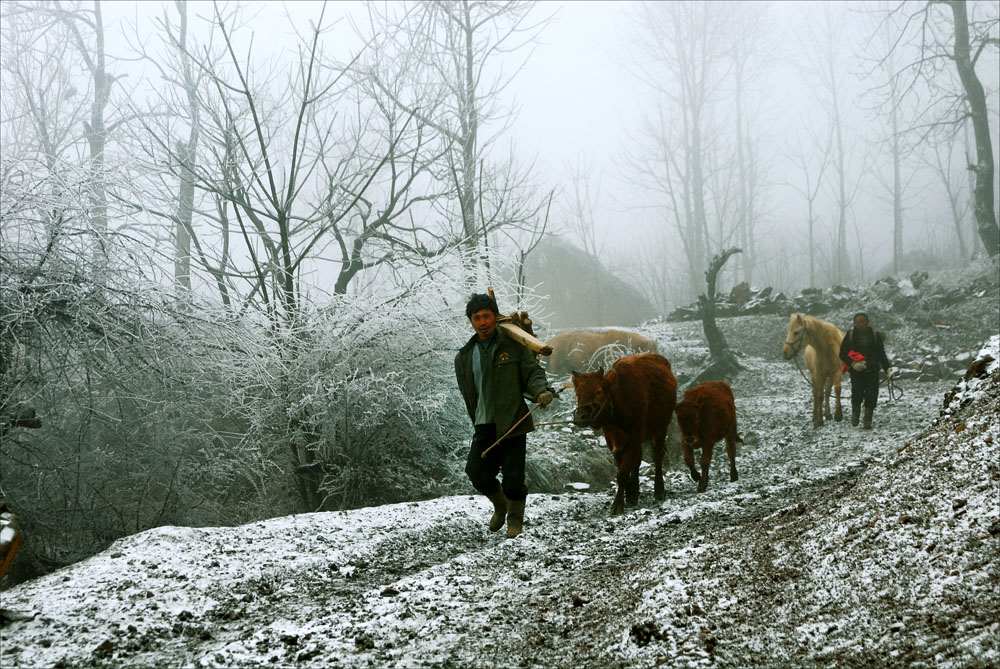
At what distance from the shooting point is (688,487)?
8.52m

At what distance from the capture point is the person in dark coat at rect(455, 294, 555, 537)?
5.08 meters

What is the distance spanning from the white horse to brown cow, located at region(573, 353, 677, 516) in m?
5.22

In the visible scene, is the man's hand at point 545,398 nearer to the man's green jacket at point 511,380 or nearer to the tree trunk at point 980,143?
the man's green jacket at point 511,380

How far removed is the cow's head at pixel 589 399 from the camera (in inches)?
244

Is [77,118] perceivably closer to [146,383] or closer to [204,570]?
[146,383]

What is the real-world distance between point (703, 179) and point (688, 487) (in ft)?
81.3

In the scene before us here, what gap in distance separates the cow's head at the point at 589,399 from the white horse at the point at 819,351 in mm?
6899

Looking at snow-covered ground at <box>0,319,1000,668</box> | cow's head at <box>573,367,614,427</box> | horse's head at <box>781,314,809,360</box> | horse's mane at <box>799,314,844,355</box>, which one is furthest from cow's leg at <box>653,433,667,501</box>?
horse's mane at <box>799,314,844,355</box>

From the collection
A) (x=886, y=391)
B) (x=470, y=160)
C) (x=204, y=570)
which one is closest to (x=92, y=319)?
(x=204, y=570)

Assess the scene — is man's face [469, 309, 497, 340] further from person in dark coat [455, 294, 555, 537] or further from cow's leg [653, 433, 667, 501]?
cow's leg [653, 433, 667, 501]

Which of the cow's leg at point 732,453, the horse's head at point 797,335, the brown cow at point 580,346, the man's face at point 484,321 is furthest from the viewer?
the brown cow at point 580,346

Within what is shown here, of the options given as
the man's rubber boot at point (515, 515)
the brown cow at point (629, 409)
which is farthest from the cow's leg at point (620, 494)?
the man's rubber boot at point (515, 515)

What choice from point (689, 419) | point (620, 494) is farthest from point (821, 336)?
point (620, 494)

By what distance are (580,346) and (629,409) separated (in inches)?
316
